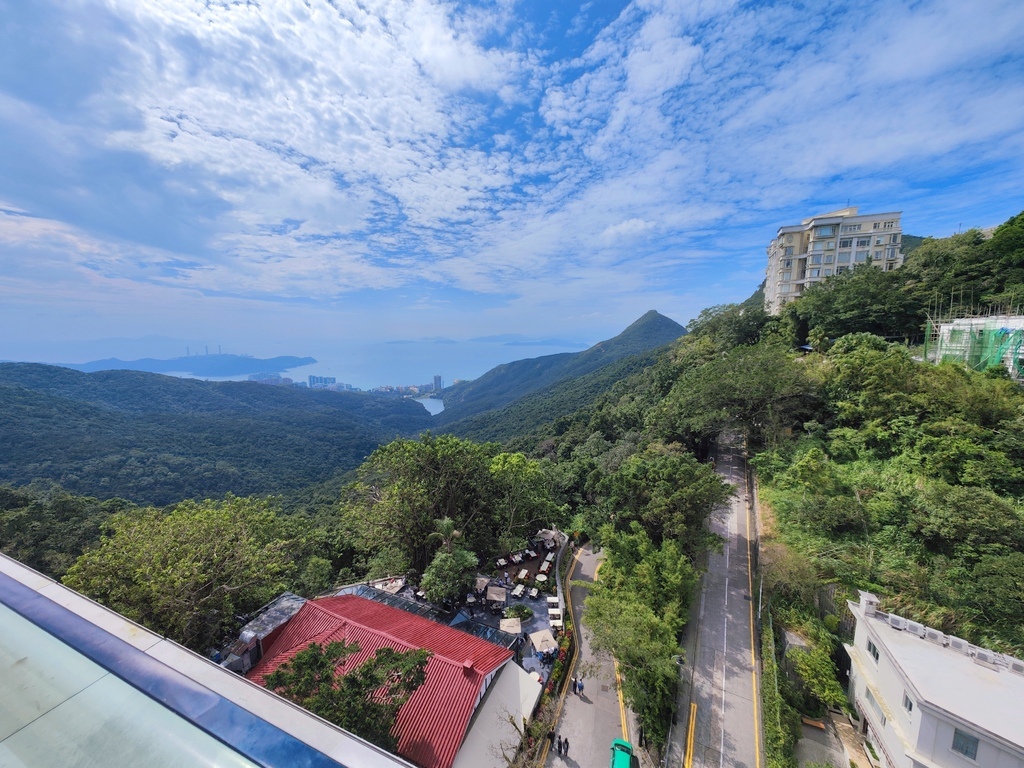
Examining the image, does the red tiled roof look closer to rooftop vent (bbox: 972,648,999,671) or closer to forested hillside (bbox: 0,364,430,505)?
rooftop vent (bbox: 972,648,999,671)

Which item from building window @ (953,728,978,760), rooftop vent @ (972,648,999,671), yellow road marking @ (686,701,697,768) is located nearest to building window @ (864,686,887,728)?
building window @ (953,728,978,760)

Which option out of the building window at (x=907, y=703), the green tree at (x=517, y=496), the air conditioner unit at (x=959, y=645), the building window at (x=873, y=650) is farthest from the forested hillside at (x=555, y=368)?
the building window at (x=907, y=703)

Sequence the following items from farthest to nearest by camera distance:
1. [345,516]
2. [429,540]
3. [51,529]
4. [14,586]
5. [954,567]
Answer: [51,529] → [345,516] → [429,540] → [954,567] → [14,586]

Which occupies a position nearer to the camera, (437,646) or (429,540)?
(437,646)

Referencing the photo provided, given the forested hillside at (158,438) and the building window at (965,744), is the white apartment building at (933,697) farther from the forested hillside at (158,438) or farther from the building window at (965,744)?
the forested hillside at (158,438)

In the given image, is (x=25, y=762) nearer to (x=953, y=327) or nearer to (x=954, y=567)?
(x=954, y=567)

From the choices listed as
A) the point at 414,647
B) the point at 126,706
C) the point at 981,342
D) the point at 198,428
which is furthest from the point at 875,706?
the point at 198,428

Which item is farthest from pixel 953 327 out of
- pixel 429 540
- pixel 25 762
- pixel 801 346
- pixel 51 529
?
pixel 51 529
